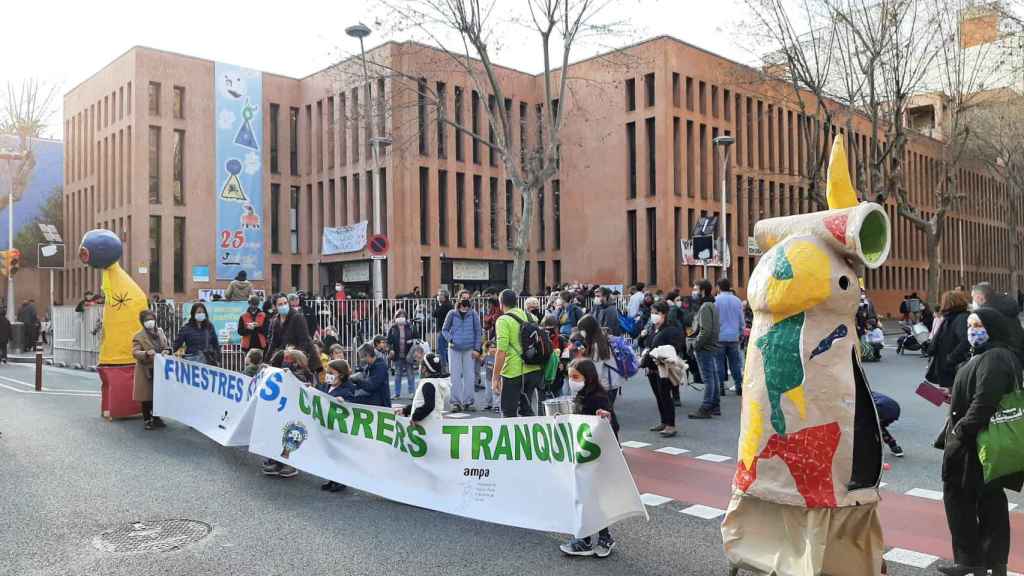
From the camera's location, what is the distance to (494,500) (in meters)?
5.75

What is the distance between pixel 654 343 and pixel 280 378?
4.87m

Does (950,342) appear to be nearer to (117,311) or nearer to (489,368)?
(489,368)

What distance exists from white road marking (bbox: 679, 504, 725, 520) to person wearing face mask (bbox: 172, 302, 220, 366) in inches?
316

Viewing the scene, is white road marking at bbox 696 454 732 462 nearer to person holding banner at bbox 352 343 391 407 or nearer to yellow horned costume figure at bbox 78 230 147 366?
person holding banner at bbox 352 343 391 407

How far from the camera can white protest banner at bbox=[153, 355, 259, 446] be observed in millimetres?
8492

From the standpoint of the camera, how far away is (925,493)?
22.1 feet

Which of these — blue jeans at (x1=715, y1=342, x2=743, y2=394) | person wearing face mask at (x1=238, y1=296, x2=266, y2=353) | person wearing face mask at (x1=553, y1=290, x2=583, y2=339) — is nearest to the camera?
blue jeans at (x1=715, y1=342, x2=743, y2=394)

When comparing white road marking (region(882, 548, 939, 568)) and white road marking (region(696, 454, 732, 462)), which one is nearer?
white road marking (region(882, 548, 939, 568))

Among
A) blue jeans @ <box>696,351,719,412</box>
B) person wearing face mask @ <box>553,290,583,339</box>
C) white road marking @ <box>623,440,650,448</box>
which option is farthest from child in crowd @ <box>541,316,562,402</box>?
blue jeans @ <box>696,351,719,412</box>

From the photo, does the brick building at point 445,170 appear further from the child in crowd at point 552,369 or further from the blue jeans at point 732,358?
the child in crowd at point 552,369

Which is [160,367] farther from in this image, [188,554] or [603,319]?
[603,319]

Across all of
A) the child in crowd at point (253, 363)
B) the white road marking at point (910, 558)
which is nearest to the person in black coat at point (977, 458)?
the white road marking at point (910, 558)

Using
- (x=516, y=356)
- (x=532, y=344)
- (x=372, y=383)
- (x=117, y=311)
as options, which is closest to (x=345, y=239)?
(x=117, y=311)

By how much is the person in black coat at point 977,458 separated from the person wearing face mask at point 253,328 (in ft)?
32.9
